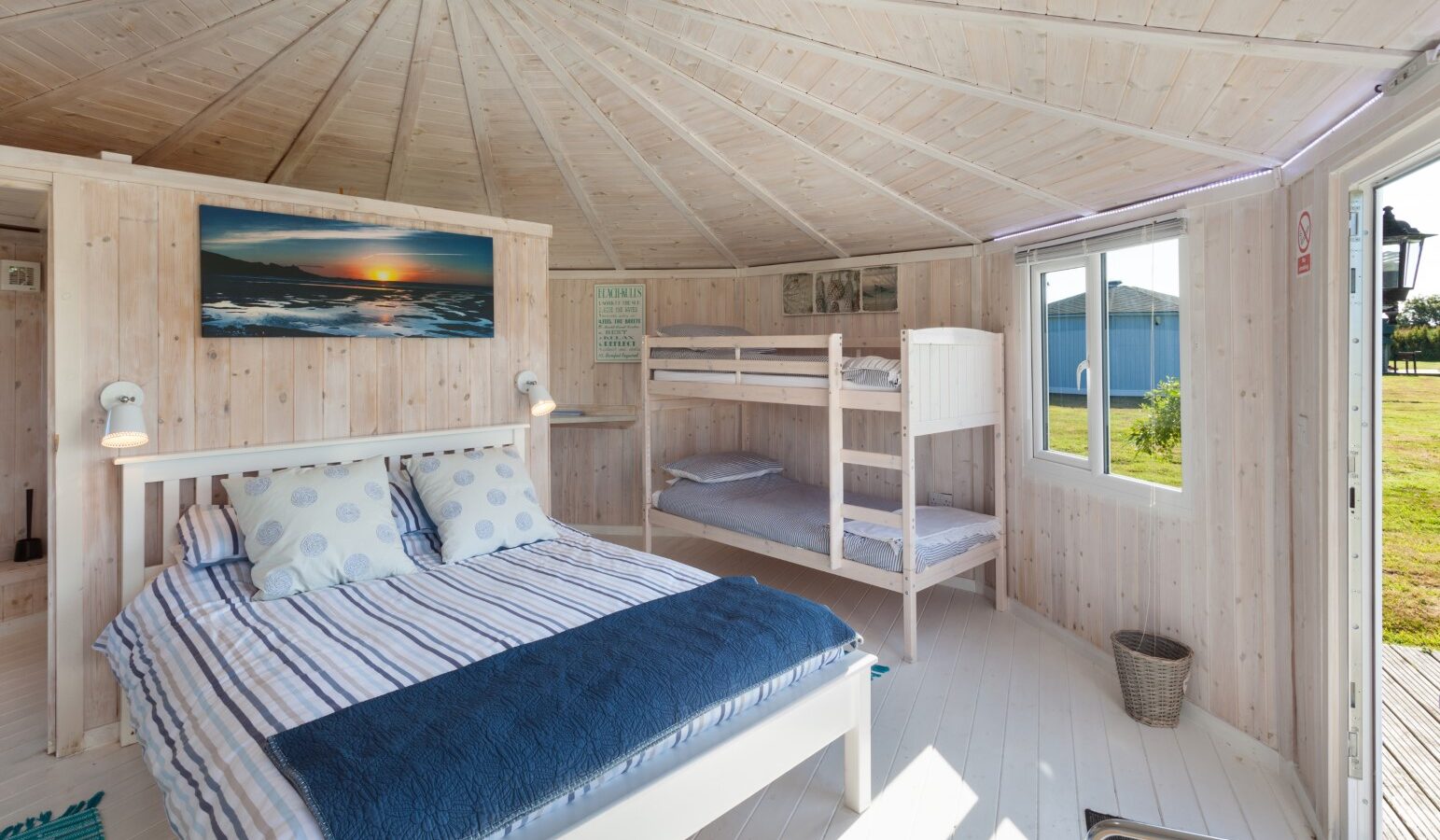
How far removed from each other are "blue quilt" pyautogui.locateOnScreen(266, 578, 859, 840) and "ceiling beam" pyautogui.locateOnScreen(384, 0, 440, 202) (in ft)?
7.06

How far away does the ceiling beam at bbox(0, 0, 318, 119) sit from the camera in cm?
236

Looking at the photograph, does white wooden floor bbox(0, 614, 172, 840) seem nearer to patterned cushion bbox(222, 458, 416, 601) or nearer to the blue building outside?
patterned cushion bbox(222, 458, 416, 601)

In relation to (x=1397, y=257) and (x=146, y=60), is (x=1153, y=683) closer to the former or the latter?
(x=1397, y=257)

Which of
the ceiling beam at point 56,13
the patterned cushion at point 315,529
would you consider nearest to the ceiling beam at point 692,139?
the ceiling beam at point 56,13

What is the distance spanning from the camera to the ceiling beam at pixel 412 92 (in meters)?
2.54

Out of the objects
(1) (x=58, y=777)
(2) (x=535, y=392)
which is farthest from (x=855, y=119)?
(1) (x=58, y=777)

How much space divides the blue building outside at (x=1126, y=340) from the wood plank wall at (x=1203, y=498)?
17 cm

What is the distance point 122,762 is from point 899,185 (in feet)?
12.7

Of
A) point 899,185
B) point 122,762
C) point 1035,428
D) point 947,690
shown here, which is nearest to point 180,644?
point 122,762

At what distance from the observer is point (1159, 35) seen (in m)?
1.86

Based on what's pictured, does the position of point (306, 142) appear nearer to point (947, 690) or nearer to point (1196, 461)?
point (947, 690)

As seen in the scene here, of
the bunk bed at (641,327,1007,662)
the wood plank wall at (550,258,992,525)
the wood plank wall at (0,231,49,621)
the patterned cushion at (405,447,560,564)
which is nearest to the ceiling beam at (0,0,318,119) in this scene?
the wood plank wall at (0,231,49,621)

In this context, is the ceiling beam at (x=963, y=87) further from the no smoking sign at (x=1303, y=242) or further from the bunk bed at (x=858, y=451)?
the bunk bed at (x=858, y=451)

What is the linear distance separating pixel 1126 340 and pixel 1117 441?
451 millimetres
